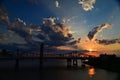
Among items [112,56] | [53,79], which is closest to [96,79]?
[53,79]

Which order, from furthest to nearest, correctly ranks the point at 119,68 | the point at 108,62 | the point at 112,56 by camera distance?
the point at 112,56 → the point at 108,62 → the point at 119,68

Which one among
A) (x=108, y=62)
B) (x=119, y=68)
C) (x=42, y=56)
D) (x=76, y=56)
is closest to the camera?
(x=119, y=68)

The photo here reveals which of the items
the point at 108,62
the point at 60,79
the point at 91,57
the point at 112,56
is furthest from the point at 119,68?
the point at 91,57

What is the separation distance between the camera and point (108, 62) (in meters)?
94.0

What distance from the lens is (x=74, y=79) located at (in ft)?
155

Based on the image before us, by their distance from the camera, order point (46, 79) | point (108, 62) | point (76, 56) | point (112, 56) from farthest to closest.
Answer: point (76, 56), point (112, 56), point (108, 62), point (46, 79)

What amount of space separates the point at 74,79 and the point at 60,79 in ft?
8.95

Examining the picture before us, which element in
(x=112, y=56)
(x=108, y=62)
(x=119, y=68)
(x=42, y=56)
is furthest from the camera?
(x=42, y=56)

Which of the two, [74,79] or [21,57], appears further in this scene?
[21,57]

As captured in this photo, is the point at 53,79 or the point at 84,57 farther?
the point at 84,57

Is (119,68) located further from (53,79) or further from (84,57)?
(84,57)

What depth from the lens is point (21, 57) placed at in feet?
340

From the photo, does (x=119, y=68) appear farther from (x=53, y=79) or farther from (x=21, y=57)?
(x=21, y=57)

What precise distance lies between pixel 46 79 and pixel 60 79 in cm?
268
